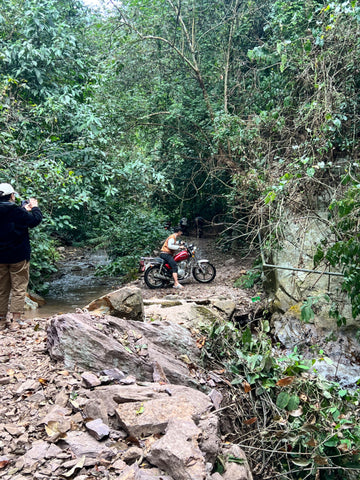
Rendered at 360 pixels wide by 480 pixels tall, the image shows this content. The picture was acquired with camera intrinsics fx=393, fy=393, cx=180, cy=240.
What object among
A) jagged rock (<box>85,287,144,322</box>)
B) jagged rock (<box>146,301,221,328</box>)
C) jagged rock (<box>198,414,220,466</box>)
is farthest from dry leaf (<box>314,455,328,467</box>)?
jagged rock (<box>85,287,144,322</box>)

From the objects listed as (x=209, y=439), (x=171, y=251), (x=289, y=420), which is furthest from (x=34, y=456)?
(x=171, y=251)

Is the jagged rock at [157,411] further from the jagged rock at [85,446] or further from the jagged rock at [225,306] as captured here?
the jagged rock at [225,306]

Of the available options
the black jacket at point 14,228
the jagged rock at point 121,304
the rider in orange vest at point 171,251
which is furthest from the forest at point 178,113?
the jagged rock at point 121,304

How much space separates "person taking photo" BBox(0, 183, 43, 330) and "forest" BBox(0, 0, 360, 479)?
1.83 meters

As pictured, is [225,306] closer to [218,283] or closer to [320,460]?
[218,283]

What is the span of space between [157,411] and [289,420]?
5.68ft

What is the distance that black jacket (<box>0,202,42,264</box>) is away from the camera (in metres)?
4.88

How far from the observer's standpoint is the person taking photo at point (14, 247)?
4891mm

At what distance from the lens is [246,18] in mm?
11203

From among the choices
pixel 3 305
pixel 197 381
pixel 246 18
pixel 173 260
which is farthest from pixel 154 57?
pixel 197 381

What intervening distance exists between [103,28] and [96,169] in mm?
4704

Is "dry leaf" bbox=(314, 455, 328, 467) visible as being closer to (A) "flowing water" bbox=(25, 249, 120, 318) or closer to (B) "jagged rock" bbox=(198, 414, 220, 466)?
(B) "jagged rock" bbox=(198, 414, 220, 466)

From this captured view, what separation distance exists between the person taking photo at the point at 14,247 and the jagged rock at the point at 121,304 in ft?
3.13

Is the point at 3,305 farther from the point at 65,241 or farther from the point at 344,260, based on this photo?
the point at 65,241
